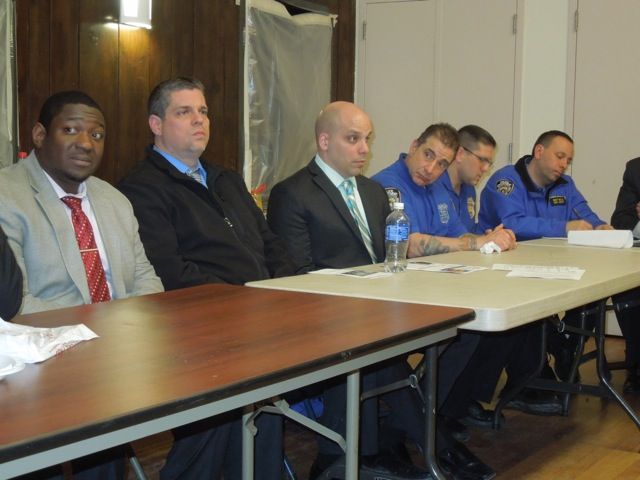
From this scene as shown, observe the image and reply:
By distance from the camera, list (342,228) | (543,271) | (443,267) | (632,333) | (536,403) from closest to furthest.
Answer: (543,271) → (443,267) → (342,228) → (536,403) → (632,333)

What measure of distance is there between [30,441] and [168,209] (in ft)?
5.83

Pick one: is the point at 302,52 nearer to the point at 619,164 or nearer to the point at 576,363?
the point at 619,164

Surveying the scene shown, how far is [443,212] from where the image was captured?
151 inches

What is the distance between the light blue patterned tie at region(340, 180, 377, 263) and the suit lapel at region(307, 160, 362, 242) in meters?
0.08

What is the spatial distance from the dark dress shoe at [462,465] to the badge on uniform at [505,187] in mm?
1849

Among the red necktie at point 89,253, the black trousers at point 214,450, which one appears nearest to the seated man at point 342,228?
the black trousers at point 214,450

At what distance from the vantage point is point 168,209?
2672mm

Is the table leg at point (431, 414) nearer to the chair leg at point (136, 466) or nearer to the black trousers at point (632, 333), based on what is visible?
the chair leg at point (136, 466)

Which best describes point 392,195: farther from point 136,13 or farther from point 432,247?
point 136,13

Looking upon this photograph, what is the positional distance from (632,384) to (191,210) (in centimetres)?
248

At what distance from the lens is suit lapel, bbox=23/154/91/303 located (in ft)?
7.24

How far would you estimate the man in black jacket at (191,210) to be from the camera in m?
2.62

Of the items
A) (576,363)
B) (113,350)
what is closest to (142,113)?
(576,363)

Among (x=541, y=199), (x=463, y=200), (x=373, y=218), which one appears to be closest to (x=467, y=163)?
(x=463, y=200)
